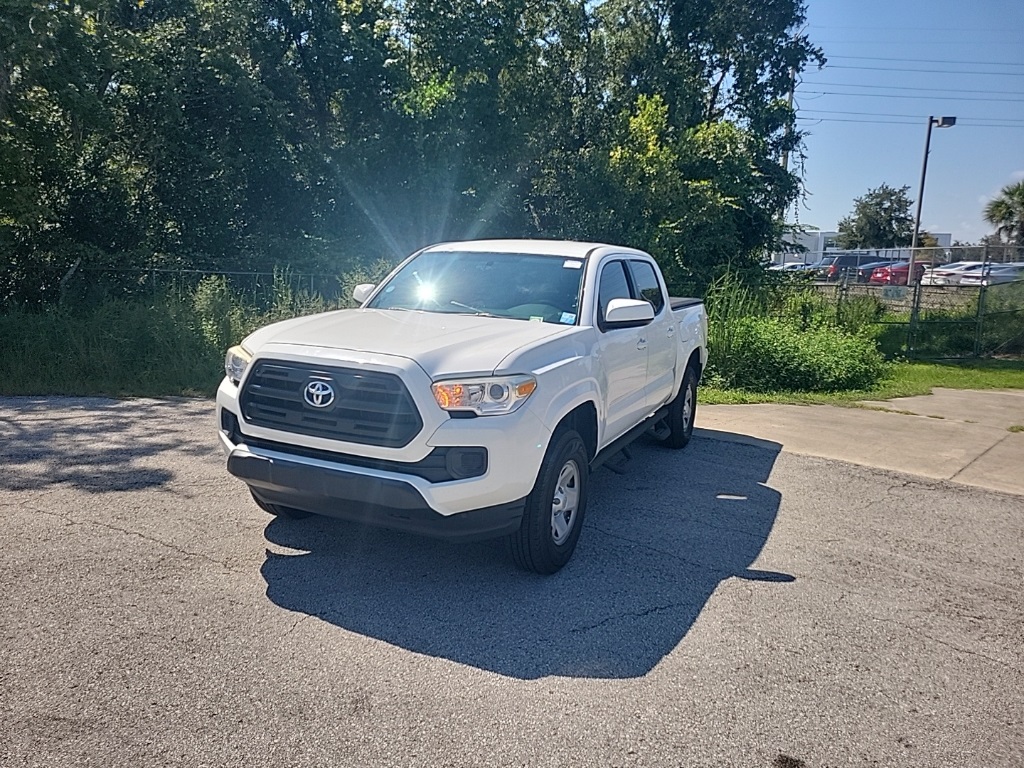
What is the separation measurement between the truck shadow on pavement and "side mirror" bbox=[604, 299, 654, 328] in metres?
1.40

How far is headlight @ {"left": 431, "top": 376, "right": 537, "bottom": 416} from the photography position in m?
4.08

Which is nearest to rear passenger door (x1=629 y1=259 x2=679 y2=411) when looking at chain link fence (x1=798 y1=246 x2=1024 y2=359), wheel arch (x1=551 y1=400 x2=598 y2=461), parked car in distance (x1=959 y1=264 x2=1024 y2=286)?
wheel arch (x1=551 y1=400 x2=598 y2=461)

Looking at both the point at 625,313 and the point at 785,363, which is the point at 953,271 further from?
the point at 625,313

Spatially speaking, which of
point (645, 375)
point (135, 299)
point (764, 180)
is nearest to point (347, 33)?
point (135, 299)

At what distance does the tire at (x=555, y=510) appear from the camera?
437 cm

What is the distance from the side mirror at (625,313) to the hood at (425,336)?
0.37 m

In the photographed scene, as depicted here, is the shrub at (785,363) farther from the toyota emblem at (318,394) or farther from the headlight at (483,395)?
the toyota emblem at (318,394)

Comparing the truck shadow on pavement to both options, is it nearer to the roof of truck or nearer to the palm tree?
the roof of truck

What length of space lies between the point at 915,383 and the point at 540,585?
10.8m

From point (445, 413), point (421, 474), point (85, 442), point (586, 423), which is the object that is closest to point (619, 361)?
point (586, 423)

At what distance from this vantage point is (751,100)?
27.0 m

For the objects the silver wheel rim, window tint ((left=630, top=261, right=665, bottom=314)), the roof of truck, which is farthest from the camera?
window tint ((left=630, top=261, right=665, bottom=314))

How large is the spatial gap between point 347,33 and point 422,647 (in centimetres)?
1906

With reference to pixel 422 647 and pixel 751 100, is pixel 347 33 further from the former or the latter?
pixel 422 647
